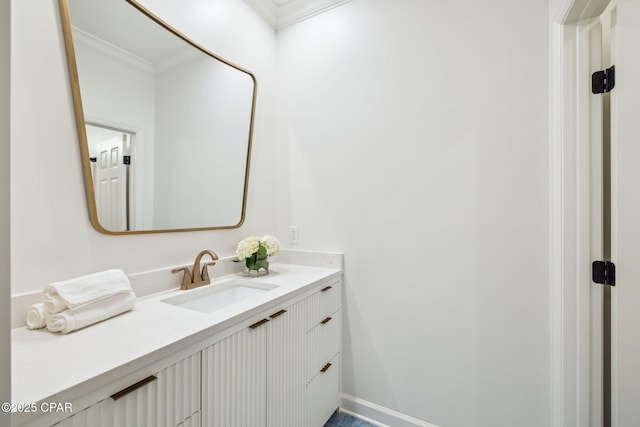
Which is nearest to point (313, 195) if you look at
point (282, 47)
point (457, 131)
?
point (457, 131)

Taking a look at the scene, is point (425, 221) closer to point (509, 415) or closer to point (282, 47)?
point (509, 415)

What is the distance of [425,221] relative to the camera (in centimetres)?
161

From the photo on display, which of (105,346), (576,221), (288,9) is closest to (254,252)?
(105,346)

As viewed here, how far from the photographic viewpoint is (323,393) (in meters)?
→ 1.61

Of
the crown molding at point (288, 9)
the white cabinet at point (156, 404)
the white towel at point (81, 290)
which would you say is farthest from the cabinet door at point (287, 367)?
the crown molding at point (288, 9)

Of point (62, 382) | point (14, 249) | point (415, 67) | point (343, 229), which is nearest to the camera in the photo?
point (62, 382)

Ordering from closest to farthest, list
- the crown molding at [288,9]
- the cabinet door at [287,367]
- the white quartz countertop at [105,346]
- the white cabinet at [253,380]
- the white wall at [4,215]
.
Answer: the white wall at [4,215] → the white quartz countertop at [105,346] → the white cabinet at [253,380] → the cabinet door at [287,367] → the crown molding at [288,9]

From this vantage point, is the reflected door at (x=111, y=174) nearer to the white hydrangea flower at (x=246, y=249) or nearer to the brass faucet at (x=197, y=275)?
the brass faucet at (x=197, y=275)

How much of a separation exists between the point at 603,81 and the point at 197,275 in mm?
2005

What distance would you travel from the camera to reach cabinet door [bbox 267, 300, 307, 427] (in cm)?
122

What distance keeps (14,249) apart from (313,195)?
4.74 ft

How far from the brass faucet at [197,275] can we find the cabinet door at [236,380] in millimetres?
487

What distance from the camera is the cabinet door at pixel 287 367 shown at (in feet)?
4.02

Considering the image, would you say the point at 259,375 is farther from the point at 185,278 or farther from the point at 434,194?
the point at 434,194
